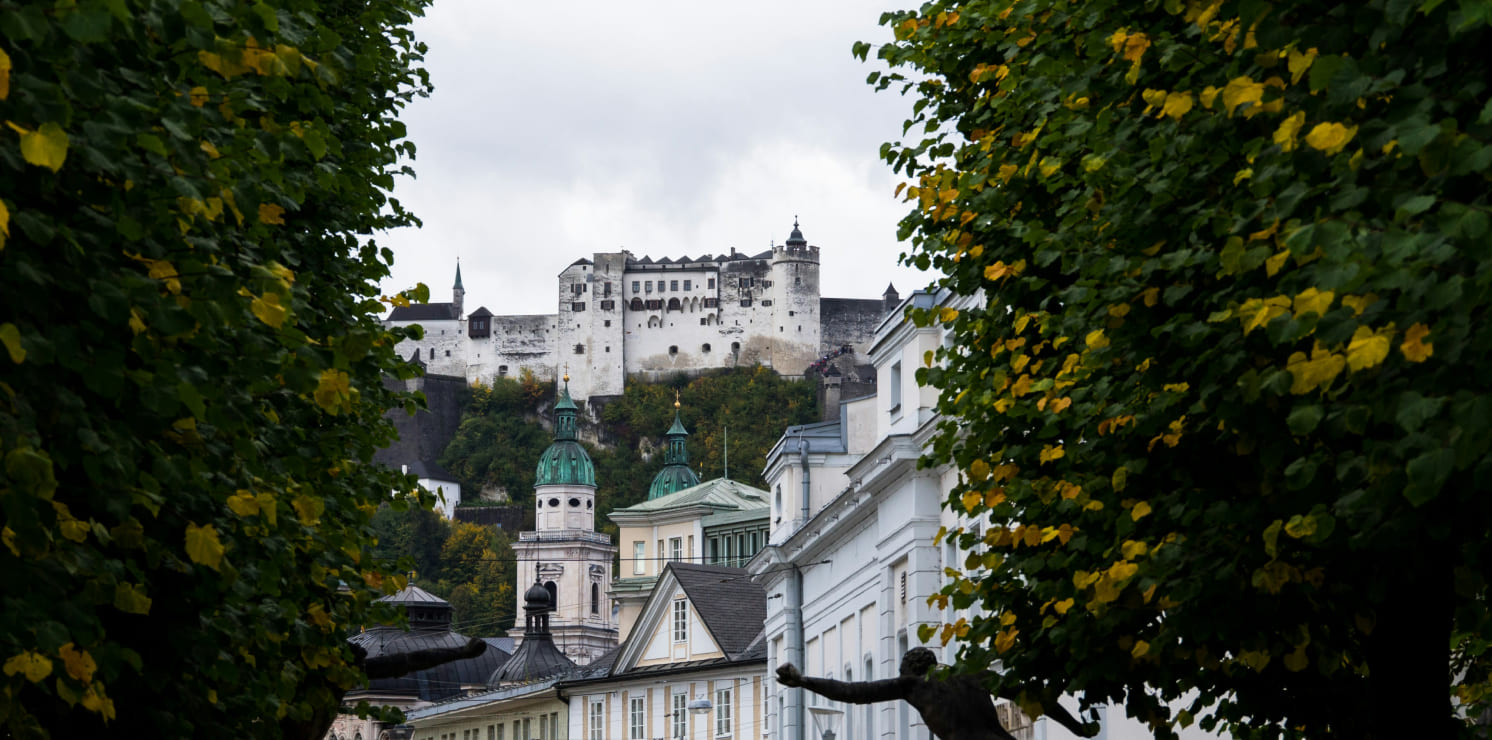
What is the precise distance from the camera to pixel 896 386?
134 feet

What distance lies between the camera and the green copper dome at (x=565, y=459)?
530 feet

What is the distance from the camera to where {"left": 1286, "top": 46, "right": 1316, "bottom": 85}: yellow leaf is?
10.2 metres

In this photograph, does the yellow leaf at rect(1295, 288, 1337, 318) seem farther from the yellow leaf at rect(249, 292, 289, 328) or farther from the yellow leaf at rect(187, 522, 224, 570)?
the yellow leaf at rect(187, 522, 224, 570)

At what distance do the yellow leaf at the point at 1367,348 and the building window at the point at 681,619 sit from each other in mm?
61986

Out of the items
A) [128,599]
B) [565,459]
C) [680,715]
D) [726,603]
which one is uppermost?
[565,459]

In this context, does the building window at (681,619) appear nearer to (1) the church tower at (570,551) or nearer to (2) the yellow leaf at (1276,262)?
(2) the yellow leaf at (1276,262)

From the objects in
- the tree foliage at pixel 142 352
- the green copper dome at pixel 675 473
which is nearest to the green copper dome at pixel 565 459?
the green copper dome at pixel 675 473

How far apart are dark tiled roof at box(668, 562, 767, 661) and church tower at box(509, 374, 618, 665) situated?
7554 cm

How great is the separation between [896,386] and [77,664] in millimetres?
32372

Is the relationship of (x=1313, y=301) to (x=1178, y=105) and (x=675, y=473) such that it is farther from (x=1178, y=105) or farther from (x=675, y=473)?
(x=675, y=473)

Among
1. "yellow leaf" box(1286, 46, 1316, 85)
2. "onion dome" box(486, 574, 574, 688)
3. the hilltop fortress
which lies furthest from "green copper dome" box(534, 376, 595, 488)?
"yellow leaf" box(1286, 46, 1316, 85)

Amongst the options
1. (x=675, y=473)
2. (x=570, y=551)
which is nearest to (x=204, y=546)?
(x=675, y=473)

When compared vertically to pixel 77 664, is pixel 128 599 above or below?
above

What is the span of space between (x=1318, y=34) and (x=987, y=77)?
621 centimetres
